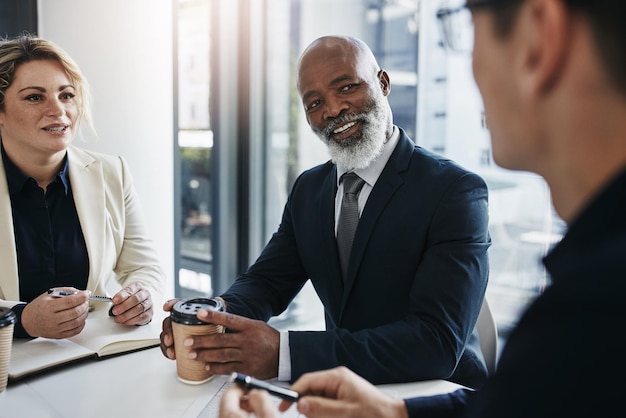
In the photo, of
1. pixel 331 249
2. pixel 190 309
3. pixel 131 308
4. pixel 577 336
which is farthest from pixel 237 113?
pixel 577 336

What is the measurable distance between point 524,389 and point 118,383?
0.94 meters

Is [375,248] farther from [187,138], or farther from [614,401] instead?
[187,138]

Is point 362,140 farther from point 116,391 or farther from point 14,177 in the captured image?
point 14,177

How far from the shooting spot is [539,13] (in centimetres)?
A: 56

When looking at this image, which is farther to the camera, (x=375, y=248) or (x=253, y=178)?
(x=253, y=178)

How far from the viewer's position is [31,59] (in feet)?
6.38

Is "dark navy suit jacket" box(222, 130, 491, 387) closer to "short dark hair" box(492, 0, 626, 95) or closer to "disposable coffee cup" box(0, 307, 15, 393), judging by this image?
"disposable coffee cup" box(0, 307, 15, 393)

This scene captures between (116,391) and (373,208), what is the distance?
0.85m

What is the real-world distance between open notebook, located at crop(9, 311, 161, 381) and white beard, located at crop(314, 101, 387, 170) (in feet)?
2.60

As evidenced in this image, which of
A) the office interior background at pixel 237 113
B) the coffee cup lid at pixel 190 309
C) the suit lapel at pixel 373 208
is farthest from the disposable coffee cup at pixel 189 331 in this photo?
the office interior background at pixel 237 113

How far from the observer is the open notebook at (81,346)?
3.94 ft

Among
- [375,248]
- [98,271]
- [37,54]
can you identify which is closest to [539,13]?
[375,248]

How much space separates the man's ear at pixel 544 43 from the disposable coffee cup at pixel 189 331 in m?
0.82

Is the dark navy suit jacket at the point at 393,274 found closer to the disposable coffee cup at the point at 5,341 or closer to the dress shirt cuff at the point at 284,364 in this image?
the dress shirt cuff at the point at 284,364
